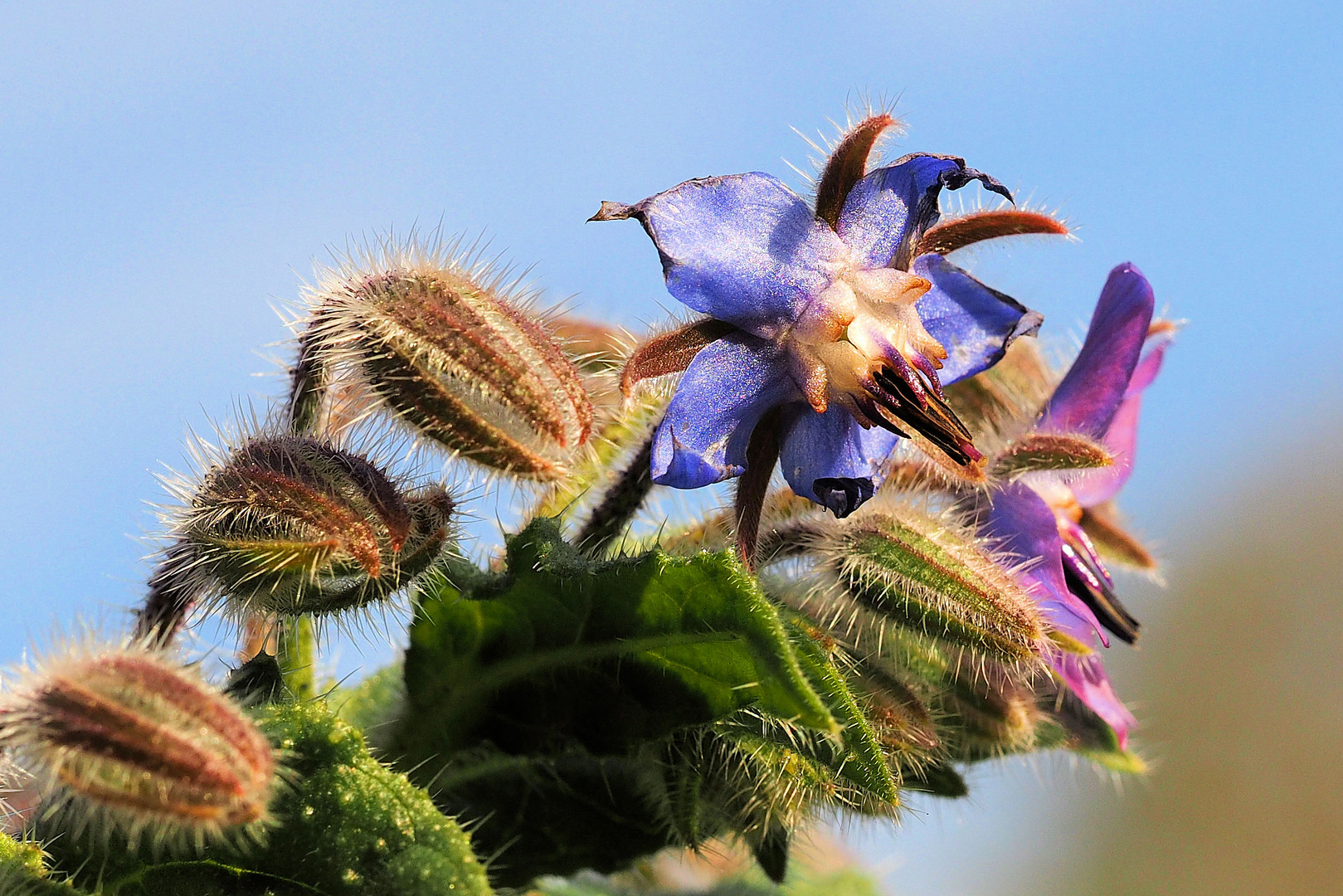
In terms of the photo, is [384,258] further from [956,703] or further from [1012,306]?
[956,703]

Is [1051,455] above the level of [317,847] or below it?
above

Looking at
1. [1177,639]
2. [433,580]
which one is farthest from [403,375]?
[1177,639]

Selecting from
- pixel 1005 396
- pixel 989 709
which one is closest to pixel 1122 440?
pixel 1005 396

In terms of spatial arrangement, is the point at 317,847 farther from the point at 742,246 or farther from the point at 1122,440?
the point at 1122,440

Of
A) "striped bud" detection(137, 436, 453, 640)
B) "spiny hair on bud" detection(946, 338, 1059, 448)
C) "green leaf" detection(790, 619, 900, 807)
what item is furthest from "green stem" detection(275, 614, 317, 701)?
"spiny hair on bud" detection(946, 338, 1059, 448)

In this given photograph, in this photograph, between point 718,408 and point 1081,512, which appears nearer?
point 718,408

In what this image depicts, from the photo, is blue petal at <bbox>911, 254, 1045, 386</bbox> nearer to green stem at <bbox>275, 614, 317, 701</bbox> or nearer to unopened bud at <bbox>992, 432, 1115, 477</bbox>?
unopened bud at <bbox>992, 432, 1115, 477</bbox>

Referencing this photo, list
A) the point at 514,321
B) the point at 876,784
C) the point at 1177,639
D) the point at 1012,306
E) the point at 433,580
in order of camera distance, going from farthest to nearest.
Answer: the point at 1177,639 < the point at 1012,306 < the point at 514,321 < the point at 433,580 < the point at 876,784
